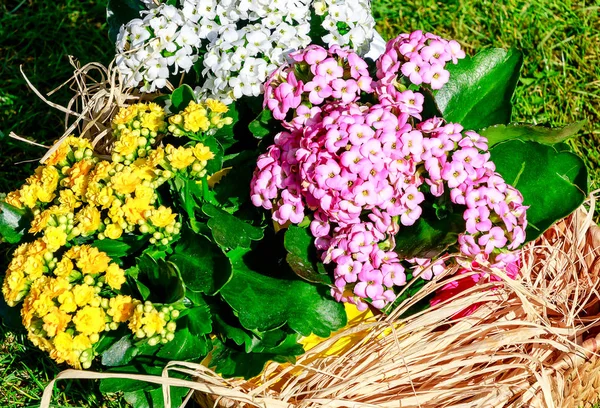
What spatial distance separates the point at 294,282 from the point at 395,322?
22 centimetres

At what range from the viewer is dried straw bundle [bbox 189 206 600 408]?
1372 mm

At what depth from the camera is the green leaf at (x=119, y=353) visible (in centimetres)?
133

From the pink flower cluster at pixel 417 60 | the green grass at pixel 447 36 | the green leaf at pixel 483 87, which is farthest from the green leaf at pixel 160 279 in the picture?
the green grass at pixel 447 36

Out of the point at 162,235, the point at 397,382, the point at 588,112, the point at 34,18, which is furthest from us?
the point at 34,18

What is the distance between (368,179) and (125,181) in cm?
43

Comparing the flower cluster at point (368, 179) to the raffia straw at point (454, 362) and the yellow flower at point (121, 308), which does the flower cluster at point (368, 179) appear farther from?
the yellow flower at point (121, 308)

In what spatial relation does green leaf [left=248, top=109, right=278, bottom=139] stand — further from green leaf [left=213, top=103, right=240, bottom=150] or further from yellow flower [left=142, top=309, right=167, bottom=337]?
yellow flower [left=142, top=309, right=167, bottom=337]

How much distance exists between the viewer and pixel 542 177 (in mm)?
1391

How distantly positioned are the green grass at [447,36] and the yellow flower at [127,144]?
1.07 meters

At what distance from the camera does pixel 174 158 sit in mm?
1230

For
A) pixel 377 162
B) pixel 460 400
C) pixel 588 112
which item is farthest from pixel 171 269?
pixel 588 112

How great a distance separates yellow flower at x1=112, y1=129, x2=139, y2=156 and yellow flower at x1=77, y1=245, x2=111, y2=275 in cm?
19

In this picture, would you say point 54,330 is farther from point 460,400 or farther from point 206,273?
point 460,400

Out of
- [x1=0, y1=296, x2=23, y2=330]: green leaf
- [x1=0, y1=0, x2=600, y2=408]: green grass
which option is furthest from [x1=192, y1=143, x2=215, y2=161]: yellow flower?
[x1=0, y1=0, x2=600, y2=408]: green grass
